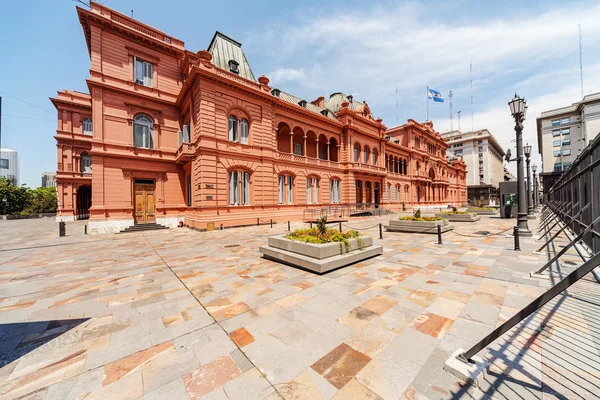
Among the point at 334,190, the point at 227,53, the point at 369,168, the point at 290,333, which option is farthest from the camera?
the point at 369,168

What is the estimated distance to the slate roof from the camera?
1905 centimetres

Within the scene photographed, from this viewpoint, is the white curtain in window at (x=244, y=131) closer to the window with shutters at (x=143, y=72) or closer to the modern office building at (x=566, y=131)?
the window with shutters at (x=143, y=72)

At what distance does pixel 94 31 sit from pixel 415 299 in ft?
82.1

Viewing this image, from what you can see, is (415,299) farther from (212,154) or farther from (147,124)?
(147,124)

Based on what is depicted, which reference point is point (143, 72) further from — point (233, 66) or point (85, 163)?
point (85, 163)

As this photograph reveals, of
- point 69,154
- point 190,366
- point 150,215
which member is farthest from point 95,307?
point 69,154

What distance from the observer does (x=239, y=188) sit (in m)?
18.0

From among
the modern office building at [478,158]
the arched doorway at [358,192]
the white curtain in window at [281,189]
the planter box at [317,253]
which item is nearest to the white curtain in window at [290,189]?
the white curtain in window at [281,189]

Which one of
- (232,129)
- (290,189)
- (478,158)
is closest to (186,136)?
(232,129)

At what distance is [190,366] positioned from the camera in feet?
8.84

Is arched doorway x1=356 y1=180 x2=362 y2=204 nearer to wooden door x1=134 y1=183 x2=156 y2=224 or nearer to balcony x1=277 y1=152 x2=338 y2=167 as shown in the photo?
balcony x1=277 y1=152 x2=338 y2=167

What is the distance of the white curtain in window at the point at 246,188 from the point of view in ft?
60.5

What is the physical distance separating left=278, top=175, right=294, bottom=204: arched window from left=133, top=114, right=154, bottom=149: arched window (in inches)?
439

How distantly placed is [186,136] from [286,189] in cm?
950
